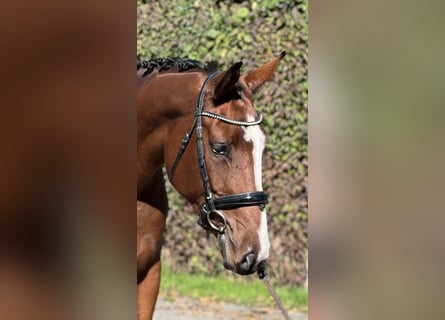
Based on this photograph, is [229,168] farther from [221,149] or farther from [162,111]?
[162,111]

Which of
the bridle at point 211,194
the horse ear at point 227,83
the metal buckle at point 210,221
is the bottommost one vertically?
the metal buckle at point 210,221

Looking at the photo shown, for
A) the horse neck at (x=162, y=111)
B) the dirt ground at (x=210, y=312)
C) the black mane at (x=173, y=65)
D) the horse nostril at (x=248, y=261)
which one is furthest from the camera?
the dirt ground at (x=210, y=312)

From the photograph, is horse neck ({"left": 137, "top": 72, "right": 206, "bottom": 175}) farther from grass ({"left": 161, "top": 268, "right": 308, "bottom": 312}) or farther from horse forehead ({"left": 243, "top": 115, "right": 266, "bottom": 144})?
grass ({"left": 161, "top": 268, "right": 308, "bottom": 312})

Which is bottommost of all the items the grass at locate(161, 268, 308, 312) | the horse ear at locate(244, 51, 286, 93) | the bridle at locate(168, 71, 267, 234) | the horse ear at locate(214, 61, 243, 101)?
the grass at locate(161, 268, 308, 312)

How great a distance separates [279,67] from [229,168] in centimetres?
194

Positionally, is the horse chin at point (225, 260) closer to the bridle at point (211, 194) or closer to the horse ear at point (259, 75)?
the bridle at point (211, 194)

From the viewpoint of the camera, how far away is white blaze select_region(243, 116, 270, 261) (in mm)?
1549

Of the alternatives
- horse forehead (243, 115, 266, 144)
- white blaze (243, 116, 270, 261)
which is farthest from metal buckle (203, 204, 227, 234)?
horse forehead (243, 115, 266, 144)

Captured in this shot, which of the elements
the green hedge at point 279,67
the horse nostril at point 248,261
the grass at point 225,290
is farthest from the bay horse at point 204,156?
the grass at point 225,290

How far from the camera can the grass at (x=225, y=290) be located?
348 centimetres

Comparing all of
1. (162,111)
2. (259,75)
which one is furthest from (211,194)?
(259,75)

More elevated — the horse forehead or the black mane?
the black mane
